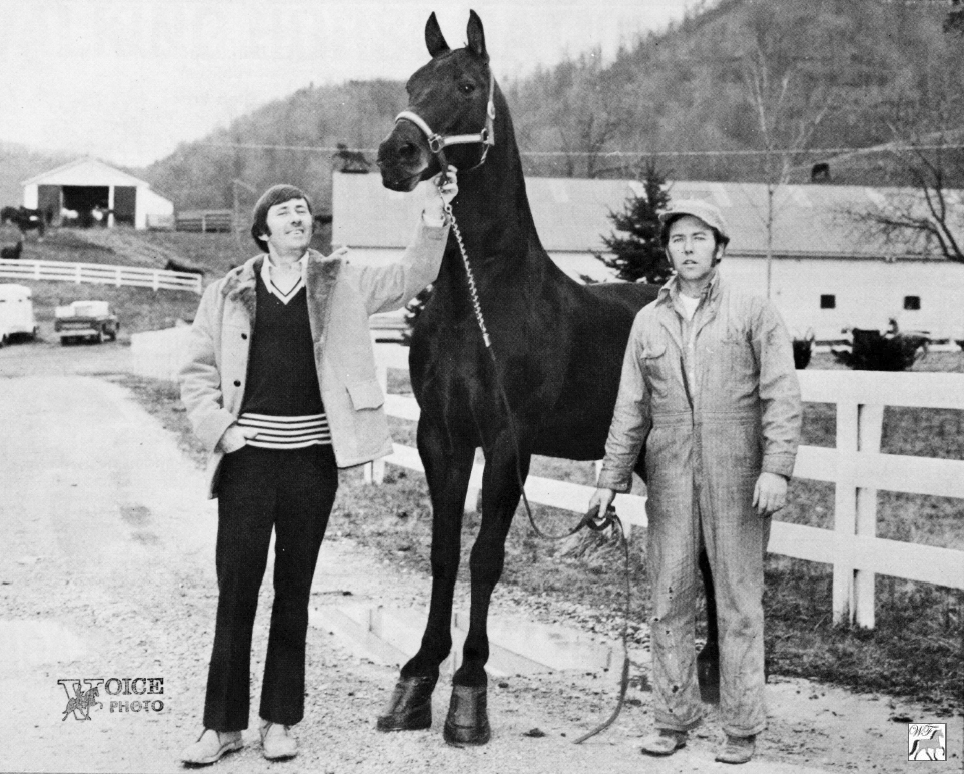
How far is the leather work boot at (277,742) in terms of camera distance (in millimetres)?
3430

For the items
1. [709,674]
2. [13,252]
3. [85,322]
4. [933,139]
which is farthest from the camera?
[933,139]

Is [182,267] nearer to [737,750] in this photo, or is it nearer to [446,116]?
[446,116]

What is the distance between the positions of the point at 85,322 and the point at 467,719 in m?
6.94

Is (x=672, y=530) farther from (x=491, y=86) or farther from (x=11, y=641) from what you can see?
(x=11, y=641)

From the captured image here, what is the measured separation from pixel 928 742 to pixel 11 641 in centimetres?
399

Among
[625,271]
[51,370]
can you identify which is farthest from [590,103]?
[51,370]

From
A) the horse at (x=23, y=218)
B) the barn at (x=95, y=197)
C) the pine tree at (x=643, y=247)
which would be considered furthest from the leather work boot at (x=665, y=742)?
the pine tree at (x=643, y=247)

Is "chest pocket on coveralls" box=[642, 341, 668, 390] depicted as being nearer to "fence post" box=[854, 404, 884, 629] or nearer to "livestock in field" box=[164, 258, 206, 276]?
"fence post" box=[854, 404, 884, 629]

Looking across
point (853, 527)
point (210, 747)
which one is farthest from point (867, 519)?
point (210, 747)

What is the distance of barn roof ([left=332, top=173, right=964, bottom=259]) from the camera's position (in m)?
31.0

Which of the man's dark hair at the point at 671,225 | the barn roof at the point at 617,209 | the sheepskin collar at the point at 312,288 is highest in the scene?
the barn roof at the point at 617,209

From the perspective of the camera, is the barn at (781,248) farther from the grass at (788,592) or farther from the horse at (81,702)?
the horse at (81,702)

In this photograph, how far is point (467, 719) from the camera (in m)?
3.62

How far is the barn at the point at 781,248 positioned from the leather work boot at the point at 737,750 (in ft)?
84.3
